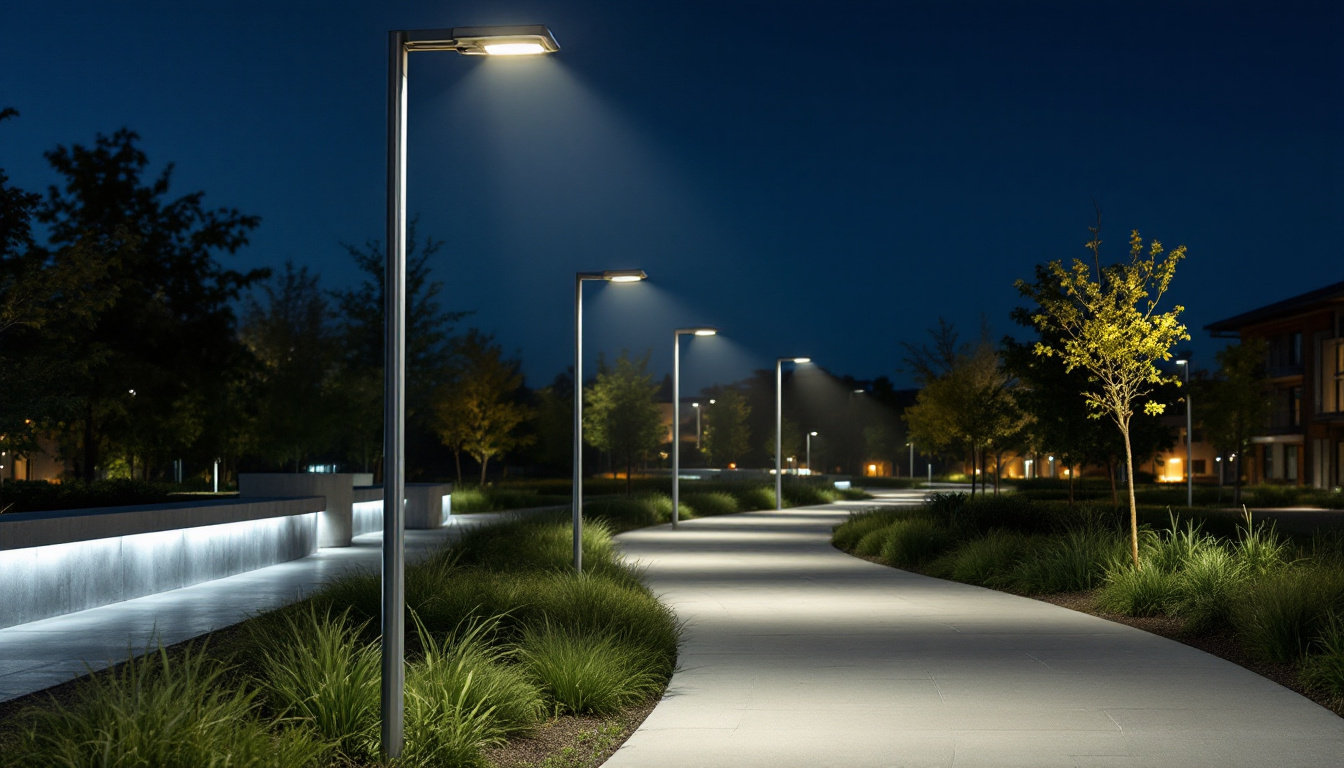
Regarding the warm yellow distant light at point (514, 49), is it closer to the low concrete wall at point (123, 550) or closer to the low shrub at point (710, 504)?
the low concrete wall at point (123, 550)

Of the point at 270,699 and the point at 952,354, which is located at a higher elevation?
the point at 952,354

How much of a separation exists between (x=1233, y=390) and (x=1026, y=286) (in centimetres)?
4069

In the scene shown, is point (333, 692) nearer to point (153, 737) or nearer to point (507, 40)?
point (153, 737)

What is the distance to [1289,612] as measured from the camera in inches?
469

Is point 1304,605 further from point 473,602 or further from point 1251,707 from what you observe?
point 473,602

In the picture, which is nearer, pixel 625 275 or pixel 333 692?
pixel 333 692

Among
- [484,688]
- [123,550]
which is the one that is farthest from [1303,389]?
[484,688]

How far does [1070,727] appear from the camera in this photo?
9.23m

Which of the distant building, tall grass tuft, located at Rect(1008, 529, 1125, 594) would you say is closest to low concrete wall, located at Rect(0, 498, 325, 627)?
tall grass tuft, located at Rect(1008, 529, 1125, 594)

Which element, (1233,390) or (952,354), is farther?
(1233,390)

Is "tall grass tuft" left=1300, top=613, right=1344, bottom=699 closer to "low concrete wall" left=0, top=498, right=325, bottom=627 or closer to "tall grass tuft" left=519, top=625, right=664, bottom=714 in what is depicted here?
"tall grass tuft" left=519, top=625, right=664, bottom=714

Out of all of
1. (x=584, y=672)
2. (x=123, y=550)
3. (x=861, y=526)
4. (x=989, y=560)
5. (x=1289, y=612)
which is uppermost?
(x=123, y=550)

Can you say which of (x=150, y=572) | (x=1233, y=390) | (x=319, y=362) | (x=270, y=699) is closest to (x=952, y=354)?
(x=1233, y=390)

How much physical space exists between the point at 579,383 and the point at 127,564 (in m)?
6.63
